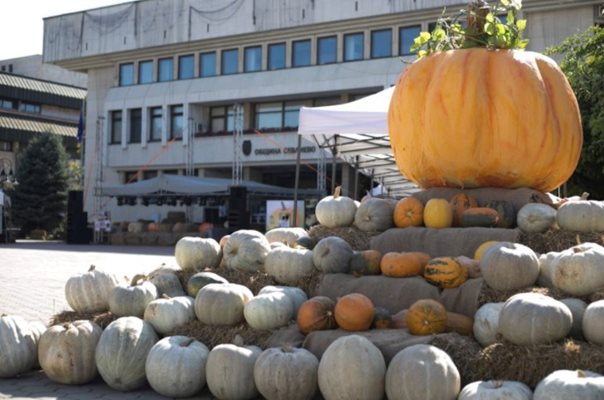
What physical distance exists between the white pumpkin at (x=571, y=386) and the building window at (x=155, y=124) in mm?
36895

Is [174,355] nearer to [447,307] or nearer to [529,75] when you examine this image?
[447,307]

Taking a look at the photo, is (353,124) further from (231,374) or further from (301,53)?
(301,53)

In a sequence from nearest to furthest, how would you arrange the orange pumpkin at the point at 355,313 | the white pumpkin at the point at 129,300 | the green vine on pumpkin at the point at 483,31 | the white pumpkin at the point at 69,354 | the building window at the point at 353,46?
the orange pumpkin at the point at 355,313 < the white pumpkin at the point at 69,354 < the white pumpkin at the point at 129,300 < the green vine on pumpkin at the point at 483,31 < the building window at the point at 353,46

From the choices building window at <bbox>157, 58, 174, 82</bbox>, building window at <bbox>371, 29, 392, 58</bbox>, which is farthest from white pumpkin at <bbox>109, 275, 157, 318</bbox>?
building window at <bbox>157, 58, 174, 82</bbox>

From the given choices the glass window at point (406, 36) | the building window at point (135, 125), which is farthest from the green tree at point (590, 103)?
the building window at point (135, 125)

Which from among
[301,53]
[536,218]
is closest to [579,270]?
[536,218]

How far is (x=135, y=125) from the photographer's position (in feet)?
135

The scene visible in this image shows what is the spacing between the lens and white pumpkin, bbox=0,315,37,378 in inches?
230

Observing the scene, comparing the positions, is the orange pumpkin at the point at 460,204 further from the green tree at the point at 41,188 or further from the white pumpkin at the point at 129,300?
the green tree at the point at 41,188

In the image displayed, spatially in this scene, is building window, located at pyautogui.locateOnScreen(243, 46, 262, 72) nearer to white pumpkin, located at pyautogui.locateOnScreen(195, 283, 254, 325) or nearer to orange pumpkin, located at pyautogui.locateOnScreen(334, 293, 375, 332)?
white pumpkin, located at pyautogui.locateOnScreen(195, 283, 254, 325)

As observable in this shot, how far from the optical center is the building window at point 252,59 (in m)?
36.8

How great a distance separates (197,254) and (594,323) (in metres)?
3.85

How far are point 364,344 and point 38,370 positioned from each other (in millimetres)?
2978

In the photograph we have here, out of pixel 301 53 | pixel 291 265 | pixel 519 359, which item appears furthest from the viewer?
pixel 301 53
